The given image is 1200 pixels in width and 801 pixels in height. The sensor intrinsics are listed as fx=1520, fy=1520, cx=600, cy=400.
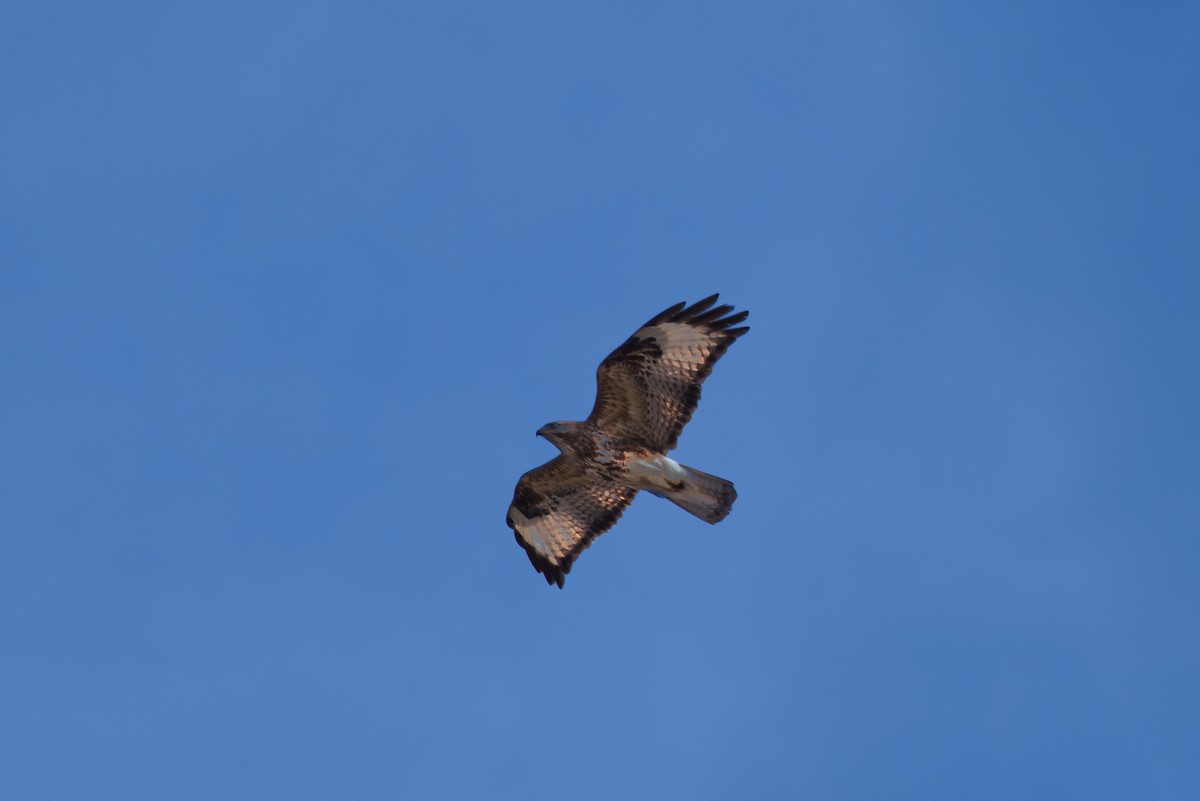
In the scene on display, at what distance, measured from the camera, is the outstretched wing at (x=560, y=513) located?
580 inches

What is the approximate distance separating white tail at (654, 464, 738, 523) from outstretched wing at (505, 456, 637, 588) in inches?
46.3

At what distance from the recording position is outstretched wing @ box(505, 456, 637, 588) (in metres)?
14.7

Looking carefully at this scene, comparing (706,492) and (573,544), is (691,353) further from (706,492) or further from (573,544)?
(573,544)

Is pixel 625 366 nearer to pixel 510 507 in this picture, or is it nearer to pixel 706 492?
pixel 706 492

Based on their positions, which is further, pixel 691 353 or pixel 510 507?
pixel 510 507

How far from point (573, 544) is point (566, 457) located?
40.6 inches

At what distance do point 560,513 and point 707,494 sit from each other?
1993 mm

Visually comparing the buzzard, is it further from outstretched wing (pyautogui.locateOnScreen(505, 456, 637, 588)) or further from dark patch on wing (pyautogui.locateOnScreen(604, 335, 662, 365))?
outstretched wing (pyautogui.locateOnScreen(505, 456, 637, 588))

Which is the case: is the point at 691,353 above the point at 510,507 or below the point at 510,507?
above

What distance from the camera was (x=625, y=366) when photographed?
541 inches

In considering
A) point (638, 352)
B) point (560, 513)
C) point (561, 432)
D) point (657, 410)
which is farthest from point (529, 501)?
point (638, 352)

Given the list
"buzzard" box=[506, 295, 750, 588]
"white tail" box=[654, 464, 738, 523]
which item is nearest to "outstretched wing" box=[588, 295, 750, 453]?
"buzzard" box=[506, 295, 750, 588]

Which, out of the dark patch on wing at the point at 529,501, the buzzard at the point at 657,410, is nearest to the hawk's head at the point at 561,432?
the buzzard at the point at 657,410

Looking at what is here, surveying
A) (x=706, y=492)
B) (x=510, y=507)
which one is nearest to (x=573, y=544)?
(x=510, y=507)
